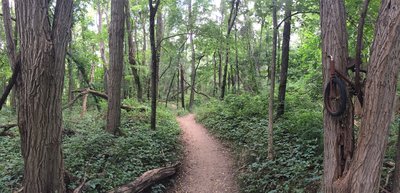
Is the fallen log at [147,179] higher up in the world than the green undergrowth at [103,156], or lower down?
lower down

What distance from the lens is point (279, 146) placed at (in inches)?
319

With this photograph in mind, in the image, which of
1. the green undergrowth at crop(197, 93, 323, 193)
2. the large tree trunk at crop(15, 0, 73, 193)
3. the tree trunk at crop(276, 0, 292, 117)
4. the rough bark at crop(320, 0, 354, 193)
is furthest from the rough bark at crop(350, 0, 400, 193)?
the tree trunk at crop(276, 0, 292, 117)

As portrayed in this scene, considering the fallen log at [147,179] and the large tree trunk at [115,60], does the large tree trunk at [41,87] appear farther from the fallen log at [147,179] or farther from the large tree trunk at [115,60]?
the large tree trunk at [115,60]

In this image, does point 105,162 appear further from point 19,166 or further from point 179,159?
point 179,159

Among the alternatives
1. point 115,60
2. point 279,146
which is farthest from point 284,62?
point 115,60

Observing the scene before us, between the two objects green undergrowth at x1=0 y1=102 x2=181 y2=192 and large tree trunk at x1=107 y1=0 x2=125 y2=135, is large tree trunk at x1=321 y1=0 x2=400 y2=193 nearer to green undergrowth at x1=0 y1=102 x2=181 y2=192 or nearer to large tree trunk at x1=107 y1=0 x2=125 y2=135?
green undergrowth at x1=0 y1=102 x2=181 y2=192

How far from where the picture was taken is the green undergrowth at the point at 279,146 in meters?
6.21

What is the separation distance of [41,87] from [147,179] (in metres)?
3.48

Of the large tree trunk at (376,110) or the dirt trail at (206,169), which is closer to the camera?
the large tree trunk at (376,110)

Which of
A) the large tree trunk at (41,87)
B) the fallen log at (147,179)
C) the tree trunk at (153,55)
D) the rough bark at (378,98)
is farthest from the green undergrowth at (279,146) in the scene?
the large tree trunk at (41,87)

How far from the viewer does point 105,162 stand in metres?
7.26

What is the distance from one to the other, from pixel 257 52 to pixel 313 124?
46.4 ft

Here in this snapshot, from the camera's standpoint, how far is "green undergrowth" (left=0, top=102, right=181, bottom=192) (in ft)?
20.3

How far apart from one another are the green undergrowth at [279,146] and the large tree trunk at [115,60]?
424 centimetres
